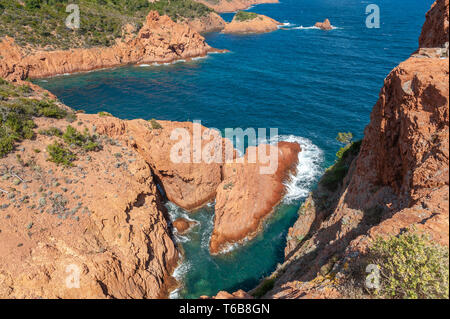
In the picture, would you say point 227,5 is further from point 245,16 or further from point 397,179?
point 397,179

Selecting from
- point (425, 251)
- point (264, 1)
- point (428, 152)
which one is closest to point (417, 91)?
point (428, 152)

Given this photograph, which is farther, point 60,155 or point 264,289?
point 60,155

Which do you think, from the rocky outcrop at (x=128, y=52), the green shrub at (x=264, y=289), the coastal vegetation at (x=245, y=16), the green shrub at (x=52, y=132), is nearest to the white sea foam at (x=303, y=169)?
the green shrub at (x=264, y=289)

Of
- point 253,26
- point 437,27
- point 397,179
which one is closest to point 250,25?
point 253,26

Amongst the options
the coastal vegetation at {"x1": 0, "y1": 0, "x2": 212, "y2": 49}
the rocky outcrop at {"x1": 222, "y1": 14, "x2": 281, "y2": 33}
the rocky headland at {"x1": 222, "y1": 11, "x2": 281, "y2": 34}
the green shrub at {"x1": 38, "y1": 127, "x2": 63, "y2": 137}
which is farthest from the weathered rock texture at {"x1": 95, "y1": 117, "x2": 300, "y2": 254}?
the rocky headland at {"x1": 222, "y1": 11, "x2": 281, "y2": 34}
